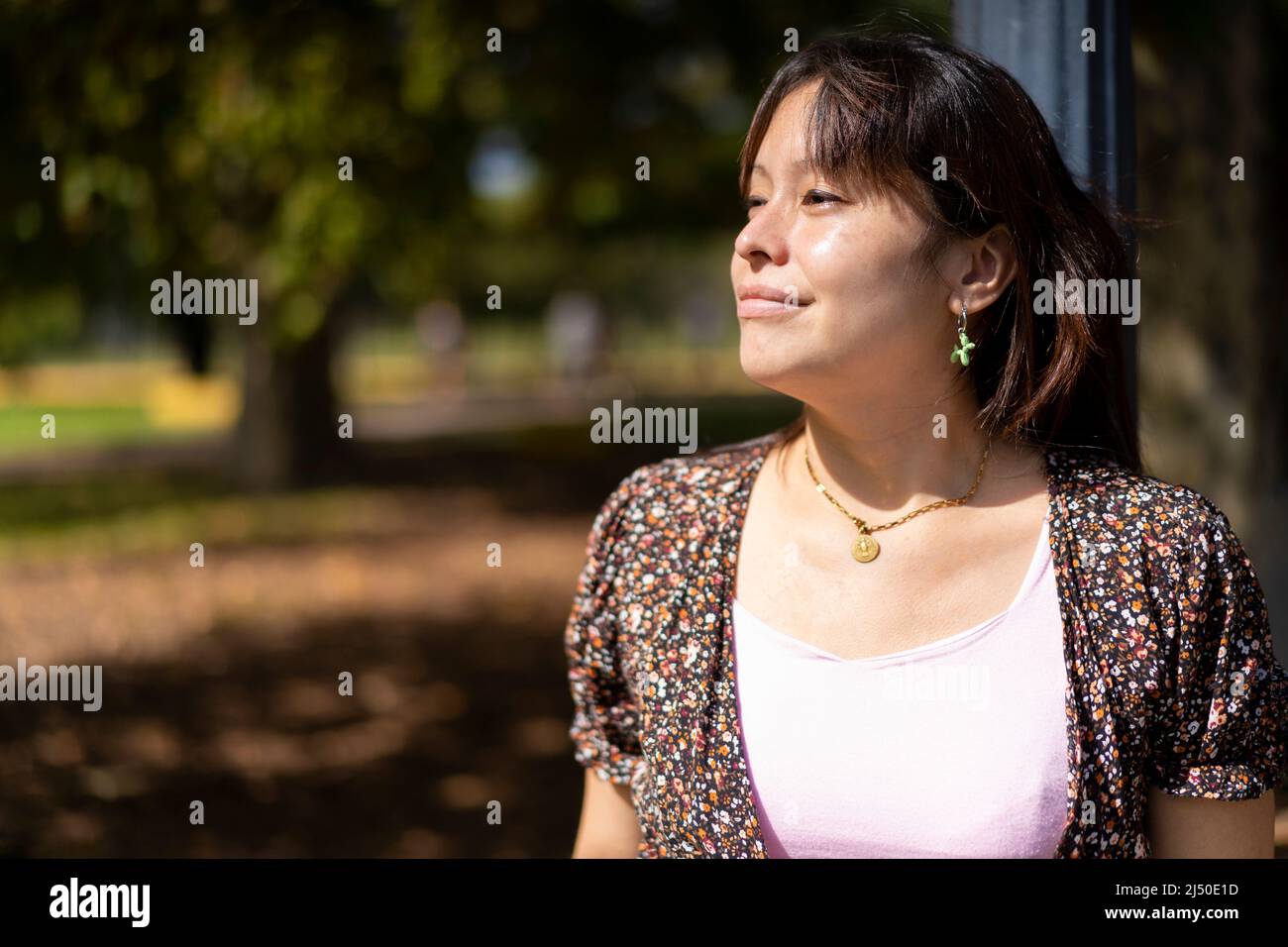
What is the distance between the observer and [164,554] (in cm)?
1100

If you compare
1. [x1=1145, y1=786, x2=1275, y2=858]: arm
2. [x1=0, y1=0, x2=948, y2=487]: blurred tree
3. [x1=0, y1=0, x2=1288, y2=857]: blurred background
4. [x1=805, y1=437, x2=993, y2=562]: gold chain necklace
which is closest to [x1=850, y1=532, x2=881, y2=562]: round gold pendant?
[x1=805, y1=437, x2=993, y2=562]: gold chain necklace

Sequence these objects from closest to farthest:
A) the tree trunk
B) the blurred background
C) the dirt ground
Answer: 1. the blurred background
2. the dirt ground
3. the tree trunk

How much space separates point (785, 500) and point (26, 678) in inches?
265

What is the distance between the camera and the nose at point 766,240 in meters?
1.92

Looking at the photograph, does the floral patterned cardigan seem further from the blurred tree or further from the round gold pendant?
the blurred tree

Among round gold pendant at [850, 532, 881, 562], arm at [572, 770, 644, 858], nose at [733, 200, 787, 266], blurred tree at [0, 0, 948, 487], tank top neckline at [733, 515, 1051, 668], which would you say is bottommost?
arm at [572, 770, 644, 858]

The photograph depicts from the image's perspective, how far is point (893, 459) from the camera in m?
2.07

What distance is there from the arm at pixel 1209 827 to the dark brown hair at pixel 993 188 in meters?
0.54

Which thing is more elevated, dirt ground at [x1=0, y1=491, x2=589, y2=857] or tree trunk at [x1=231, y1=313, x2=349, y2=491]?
tree trunk at [x1=231, y1=313, x2=349, y2=491]

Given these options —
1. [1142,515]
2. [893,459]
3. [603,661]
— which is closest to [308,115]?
[603,661]

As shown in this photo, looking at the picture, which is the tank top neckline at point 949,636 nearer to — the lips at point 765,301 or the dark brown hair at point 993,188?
the dark brown hair at point 993,188

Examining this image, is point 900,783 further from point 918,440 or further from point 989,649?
point 918,440

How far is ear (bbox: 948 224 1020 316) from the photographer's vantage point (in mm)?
1996
